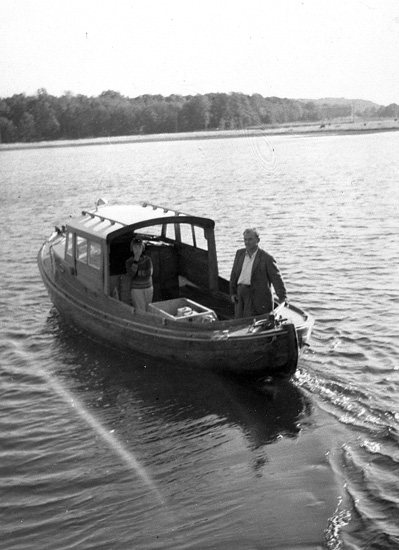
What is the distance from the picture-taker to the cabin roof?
48.1ft

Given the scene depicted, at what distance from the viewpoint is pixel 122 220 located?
15242mm

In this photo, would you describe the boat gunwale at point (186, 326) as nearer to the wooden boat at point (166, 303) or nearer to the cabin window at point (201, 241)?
the wooden boat at point (166, 303)

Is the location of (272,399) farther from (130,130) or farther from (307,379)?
(130,130)

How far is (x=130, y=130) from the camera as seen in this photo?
11375cm

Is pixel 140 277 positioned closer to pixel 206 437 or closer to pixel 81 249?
pixel 81 249

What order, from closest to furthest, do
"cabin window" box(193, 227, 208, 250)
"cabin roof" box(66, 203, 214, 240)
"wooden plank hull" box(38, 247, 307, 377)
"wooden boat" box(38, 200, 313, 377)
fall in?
"wooden plank hull" box(38, 247, 307, 377), "wooden boat" box(38, 200, 313, 377), "cabin roof" box(66, 203, 214, 240), "cabin window" box(193, 227, 208, 250)

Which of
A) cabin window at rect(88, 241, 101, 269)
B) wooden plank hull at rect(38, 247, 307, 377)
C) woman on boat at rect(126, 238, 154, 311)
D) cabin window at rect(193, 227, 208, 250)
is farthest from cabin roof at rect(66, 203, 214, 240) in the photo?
wooden plank hull at rect(38, 247, 307, 377)

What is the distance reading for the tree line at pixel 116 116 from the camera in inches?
4087

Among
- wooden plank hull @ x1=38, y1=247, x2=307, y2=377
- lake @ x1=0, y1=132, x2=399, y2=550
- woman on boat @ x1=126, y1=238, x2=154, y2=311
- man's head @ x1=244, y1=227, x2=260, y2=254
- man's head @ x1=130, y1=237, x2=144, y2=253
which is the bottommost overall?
lake @ x1=0, y1=132, x2=399, y2=550

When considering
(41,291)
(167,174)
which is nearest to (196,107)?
(167,174)

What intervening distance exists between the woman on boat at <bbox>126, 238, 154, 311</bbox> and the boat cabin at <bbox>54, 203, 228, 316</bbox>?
39cm

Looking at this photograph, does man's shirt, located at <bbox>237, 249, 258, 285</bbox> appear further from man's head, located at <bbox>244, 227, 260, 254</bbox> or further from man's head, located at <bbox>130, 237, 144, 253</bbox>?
man's head, located at <bbox>130, 237, 144, 253</bbox>

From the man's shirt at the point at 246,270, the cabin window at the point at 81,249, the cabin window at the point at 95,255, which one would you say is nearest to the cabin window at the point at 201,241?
the cabin window at the point at 95,255

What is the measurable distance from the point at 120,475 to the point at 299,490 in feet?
8.16
